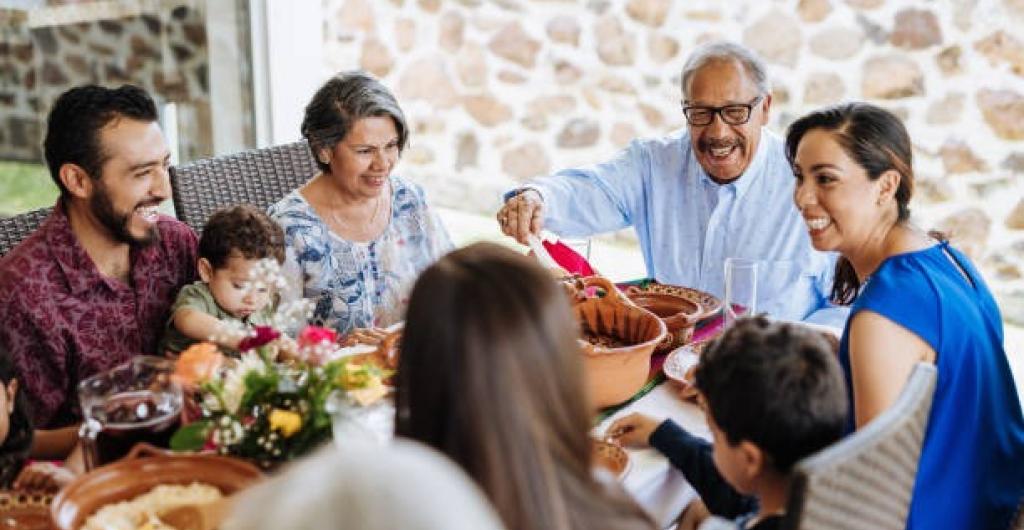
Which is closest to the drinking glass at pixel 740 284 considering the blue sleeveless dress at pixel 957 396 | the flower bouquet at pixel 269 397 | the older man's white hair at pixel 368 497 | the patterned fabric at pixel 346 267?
the blue sleeveless dress at pixel 957 396

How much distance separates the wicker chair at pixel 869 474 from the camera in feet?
4.20

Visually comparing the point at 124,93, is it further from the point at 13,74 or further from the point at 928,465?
the point at 13,74

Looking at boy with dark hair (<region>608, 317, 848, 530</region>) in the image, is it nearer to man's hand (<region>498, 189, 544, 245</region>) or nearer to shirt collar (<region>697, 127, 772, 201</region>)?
man's hand (<region>498, 189, 544, 245</region>)

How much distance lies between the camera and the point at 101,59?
14.2 feet

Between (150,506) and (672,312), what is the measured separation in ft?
4.15

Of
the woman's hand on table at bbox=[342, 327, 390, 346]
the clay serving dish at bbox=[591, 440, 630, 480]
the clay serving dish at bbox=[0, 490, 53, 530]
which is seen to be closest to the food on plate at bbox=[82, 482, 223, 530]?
the clay serving dish at bbox=[0, 490, 53, 530]

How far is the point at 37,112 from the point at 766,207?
2818mm

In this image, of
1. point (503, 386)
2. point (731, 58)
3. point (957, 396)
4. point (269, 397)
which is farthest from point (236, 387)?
point (731, 58)

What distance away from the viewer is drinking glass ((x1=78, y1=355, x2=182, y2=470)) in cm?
157

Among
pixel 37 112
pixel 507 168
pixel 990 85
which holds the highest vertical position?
pixel 990 85

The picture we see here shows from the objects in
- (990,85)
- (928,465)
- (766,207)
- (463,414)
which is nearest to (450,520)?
(463,414)

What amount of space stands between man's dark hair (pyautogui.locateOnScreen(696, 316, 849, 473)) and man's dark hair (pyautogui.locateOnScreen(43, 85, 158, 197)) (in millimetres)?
1322

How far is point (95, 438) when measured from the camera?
1.57 metres

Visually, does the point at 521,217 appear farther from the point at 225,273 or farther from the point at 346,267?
the point at 225,273
